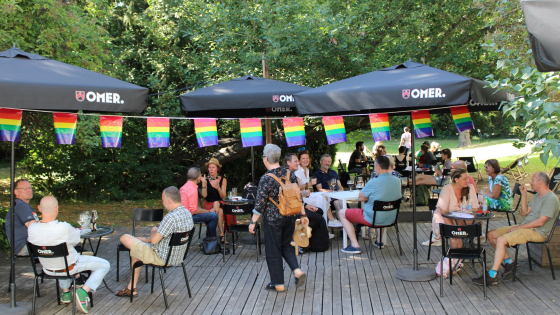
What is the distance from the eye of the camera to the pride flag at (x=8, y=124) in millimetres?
4586

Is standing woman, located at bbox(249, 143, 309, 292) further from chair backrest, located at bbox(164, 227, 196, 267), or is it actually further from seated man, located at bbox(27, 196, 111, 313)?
seated man, located at bbox(27, 196, 111, 313)

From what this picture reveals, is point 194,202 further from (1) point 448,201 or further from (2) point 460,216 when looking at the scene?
(2) point 460,216

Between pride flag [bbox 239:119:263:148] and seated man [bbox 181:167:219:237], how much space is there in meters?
0.81

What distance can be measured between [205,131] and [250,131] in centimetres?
60

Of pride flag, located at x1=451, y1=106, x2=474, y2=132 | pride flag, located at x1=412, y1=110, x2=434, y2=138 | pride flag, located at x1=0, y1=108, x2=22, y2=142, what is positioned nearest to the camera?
pride flag, located at x1=0, y1=108, x2=22, y2=142

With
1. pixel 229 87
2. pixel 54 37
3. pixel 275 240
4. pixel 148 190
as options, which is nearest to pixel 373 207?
pixel 275 240

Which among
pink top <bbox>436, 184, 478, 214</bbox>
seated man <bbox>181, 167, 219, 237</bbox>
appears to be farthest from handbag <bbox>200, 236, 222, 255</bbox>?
pink top <bbox>436, 184, 478, 214</bbox>

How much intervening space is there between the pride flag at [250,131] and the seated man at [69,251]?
2.52m

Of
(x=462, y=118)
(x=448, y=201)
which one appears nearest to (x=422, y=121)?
(x=462, y=118)

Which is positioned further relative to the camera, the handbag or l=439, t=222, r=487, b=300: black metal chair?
the handbag

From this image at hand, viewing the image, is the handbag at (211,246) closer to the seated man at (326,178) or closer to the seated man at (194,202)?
the seated man at (194,202)

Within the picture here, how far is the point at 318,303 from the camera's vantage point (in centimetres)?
460

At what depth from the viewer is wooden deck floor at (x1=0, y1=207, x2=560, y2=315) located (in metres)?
4.45

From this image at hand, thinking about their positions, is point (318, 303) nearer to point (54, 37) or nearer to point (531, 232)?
point (531, 232)
